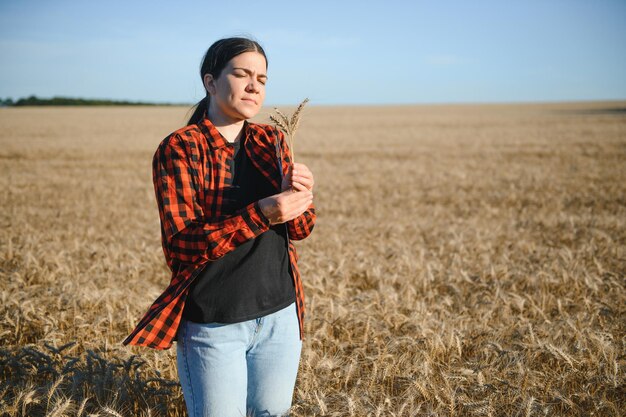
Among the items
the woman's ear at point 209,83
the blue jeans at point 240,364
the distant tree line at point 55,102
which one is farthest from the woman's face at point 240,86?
the distant tree line at point 55,102

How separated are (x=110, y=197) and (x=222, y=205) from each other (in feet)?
33.9

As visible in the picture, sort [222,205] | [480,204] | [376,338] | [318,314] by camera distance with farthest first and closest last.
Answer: [480,204]
[318,314]
[376,338]
[222,205]

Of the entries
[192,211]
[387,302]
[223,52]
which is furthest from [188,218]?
[387,302]

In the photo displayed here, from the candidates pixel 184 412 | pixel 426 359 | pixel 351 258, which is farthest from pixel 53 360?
pixel 351 258

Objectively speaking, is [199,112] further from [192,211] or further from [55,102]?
[55,102]

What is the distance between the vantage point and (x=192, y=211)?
6.12 ft

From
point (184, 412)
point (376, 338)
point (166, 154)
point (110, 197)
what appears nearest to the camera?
point (166, 154)

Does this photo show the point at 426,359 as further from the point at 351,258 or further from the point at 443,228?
the point at 443,228

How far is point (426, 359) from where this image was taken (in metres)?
3.23

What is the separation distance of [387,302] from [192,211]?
2.94 m

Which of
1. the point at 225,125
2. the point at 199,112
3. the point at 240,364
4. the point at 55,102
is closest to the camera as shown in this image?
the point at 240,364

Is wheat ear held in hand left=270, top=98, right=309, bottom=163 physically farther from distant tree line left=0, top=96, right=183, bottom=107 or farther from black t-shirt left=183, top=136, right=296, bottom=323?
distant tree line left=0, top=96, right=183, bottom=107

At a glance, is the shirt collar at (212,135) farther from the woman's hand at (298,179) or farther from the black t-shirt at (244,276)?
the woman's hand at (298,179)

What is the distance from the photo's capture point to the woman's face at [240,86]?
6.28 ft
